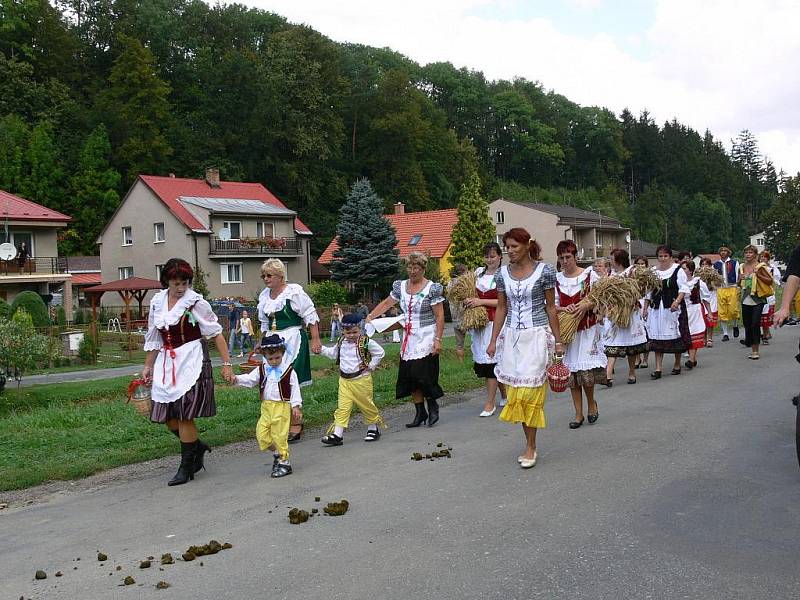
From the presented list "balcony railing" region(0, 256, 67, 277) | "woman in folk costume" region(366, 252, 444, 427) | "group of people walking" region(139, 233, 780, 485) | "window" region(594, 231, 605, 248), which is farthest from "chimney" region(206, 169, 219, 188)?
"woman in folk costume" region(366, 252, 444, 427)

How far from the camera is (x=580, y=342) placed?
375 inches

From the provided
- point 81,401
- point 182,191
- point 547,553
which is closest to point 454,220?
point 182,191

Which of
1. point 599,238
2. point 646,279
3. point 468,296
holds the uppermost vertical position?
point 599,238

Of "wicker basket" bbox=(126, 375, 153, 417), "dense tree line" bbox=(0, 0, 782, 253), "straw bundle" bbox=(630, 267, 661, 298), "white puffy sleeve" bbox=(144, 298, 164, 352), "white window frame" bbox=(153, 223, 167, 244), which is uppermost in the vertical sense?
"dense tree line" bbox=(0, 0, 782, 253)

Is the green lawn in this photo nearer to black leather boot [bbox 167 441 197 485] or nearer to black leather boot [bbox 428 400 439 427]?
black leather boot [bbox 167 441 197 485]

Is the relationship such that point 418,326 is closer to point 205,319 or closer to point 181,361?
point 205,319

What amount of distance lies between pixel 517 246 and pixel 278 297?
2903 mm

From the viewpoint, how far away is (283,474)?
7.61m

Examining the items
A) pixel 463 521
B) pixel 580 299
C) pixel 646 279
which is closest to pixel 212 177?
pixel 646 279

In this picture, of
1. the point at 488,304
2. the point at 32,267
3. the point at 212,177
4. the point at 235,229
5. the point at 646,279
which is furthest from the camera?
the point at 212,177

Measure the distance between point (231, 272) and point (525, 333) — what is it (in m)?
48.9

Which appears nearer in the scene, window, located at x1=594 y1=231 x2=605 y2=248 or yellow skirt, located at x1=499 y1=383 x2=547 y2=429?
yellow skirt, located at x1=499 y1=383 x2=547 y2=429

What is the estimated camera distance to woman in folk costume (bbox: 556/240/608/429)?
9297 mm

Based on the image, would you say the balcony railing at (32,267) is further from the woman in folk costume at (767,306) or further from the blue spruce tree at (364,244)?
the woman in folk costume at (767,306)
